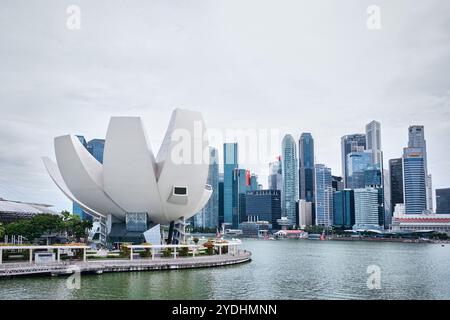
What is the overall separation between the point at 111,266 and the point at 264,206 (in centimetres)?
15132

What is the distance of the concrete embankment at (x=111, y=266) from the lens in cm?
2902

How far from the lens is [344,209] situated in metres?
162

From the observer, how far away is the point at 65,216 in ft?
186

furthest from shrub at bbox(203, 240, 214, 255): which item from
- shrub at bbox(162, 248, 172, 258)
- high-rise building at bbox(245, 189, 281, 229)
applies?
high-rise building at bbox(245, 189, 281, 229)

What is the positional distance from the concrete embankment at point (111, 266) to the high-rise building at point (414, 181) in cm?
11297

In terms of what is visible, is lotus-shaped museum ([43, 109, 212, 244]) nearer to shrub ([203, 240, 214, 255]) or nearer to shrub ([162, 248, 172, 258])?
shrub ([203, 240, 214, 255])

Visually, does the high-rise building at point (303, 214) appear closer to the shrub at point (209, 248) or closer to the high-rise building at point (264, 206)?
the high-rise building at point (264, 206)

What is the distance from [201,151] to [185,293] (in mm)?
19734

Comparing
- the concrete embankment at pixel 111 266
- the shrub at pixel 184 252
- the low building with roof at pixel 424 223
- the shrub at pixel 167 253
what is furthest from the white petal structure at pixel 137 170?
the low building with roof at pixel 424 223

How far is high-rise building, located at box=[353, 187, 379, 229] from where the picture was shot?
15125 cm

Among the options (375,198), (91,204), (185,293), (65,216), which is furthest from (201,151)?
(375,198)

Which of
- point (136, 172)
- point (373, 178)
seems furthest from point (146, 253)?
point (373, 178)

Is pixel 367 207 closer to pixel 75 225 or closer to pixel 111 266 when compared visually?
pixel 75 225
